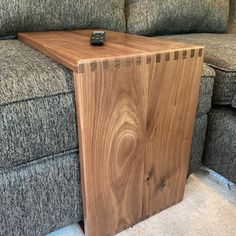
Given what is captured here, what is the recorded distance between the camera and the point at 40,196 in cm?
68

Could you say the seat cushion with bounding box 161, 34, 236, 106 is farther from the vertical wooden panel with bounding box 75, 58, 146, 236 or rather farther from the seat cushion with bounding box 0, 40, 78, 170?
the seat cushion with bounding box 0, 40, 78, 170

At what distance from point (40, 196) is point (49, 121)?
0.66 feet

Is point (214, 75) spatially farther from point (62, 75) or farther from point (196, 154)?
point (62, 75)

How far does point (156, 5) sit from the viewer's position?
4.06 ft

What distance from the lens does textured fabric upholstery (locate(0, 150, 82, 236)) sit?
64 centimetres

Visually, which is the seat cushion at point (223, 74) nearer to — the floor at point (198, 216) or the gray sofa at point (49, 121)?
the gray sofa at point (49, 121)

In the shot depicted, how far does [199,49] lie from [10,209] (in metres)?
0.60

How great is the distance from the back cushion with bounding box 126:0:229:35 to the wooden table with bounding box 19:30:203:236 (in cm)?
51

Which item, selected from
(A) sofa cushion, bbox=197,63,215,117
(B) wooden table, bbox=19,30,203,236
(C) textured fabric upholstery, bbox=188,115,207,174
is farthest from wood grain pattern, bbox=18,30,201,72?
(C) textured fabric upholstery, bbox=188,115,207,174

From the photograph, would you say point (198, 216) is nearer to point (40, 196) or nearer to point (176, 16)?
point (40, 196)

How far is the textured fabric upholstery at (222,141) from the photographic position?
0.89 m

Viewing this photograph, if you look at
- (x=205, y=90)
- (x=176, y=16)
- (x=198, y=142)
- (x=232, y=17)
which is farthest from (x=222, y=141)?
(x=232, y=17)

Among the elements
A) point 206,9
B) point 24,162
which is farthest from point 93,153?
point 206,9

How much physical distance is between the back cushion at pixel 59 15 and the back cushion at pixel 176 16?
68 millimetres
